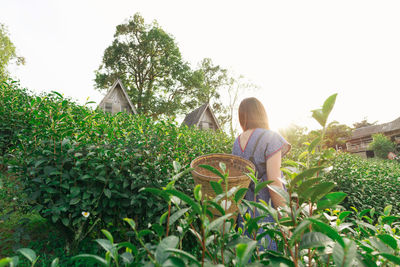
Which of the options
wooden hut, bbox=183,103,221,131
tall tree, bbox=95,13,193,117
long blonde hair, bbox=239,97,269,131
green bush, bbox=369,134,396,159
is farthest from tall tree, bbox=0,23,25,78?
green bush, bbox=369,134,396,159

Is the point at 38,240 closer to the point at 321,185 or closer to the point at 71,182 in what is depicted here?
the point at 71,182

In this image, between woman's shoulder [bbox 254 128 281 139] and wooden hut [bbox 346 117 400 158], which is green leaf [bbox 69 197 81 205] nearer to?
woman's shoulder [bbox 254 128 281 139]

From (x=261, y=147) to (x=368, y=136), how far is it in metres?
45.0

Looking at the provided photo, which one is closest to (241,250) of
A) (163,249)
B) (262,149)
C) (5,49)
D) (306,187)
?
(163,249)

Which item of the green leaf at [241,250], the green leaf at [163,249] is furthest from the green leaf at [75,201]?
the green leaf at [241,250]

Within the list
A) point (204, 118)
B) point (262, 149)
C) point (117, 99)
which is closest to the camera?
point (262, 149)

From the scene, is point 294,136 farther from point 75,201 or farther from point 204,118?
point 75,201

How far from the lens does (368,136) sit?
36844mm

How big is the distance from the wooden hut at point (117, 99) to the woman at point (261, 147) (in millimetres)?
17584

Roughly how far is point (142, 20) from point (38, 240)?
2653cm

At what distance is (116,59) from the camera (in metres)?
24.5

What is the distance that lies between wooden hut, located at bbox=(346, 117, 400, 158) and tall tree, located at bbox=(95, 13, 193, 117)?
30.0 metres

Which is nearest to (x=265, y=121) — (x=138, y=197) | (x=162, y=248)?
(x=138, y=197)

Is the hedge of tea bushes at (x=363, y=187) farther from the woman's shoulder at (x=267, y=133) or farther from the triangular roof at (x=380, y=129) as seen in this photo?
the triangular roof at (x=380, y=129)
